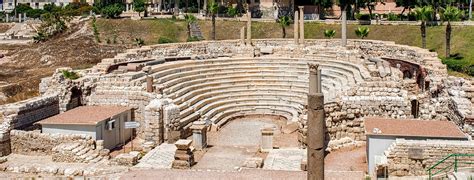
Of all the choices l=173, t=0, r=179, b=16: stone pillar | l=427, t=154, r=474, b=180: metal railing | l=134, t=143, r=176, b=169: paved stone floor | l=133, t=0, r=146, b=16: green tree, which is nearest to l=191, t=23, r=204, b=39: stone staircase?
l=173, t=0, r=179, b=16: stone pillar

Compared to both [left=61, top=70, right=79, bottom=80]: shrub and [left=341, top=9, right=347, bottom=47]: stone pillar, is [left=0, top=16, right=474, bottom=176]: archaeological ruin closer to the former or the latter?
[left=61, top=70, right=79, bottom=80]: shrub

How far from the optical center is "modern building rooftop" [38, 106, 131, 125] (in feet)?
78.8

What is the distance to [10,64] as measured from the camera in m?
54.7

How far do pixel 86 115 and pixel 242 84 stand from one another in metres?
11.7

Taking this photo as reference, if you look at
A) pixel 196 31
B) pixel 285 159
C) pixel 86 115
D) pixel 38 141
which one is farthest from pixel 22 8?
pixel 285 159

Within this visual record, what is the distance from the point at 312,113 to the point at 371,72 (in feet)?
59.1

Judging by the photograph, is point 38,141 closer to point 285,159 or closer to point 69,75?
point 69,75

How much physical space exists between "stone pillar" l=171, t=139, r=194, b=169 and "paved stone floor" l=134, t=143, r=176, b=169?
55 centimetres

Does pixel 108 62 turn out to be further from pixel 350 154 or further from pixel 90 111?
pixel 350 154

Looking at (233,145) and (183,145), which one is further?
(233,145)

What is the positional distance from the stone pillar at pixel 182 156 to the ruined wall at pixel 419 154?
7.51 m

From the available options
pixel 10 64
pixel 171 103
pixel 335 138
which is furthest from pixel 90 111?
pixel 10 64

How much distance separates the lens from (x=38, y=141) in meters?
23.4

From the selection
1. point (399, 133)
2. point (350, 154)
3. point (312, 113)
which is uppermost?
point (312, 113)
